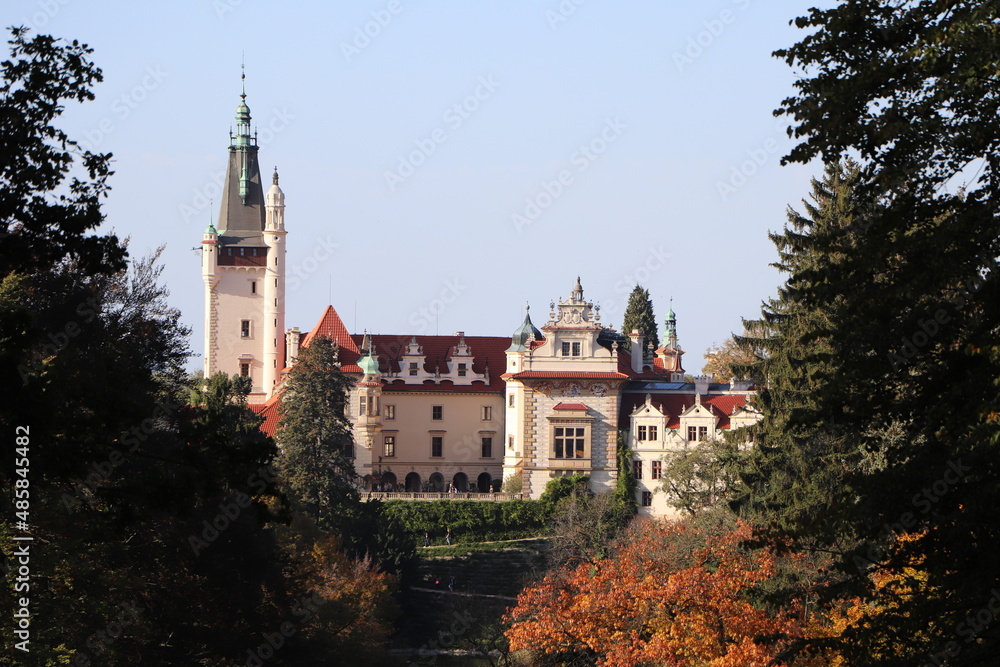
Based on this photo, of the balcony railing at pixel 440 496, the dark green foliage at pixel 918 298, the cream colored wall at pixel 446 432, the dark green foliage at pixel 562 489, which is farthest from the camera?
the cream colored wall at pixel 446 432

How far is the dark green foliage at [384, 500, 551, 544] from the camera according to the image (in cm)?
7500

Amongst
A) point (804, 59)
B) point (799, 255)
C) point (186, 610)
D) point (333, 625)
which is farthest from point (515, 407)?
point (804, 59)

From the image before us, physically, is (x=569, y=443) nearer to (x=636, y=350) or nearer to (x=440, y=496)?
(x=440, y=496)

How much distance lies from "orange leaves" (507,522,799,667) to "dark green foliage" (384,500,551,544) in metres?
37.6

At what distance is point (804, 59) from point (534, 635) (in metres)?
18.4

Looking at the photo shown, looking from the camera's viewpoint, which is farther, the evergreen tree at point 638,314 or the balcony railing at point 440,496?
the evergreen tree at point 638,314

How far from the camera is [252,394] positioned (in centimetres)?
9125

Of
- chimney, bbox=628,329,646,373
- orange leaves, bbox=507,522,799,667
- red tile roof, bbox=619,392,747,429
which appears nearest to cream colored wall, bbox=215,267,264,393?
chimney, bbox=628,329,646,373

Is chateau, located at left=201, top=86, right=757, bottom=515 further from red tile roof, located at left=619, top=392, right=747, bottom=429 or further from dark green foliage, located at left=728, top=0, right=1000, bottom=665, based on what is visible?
dark green foliage, located at left=728, top=0, right=1000, bottom=665

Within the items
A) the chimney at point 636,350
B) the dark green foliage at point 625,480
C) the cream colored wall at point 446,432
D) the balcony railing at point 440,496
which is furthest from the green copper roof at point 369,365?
the chimney at point 636,350

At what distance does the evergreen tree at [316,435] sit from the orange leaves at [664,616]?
1111 inches

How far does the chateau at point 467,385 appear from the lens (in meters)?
79.9

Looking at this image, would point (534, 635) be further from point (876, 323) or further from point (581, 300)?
point (581, 300)

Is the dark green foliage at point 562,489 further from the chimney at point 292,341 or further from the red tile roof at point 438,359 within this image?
the chimney at point 292,341
